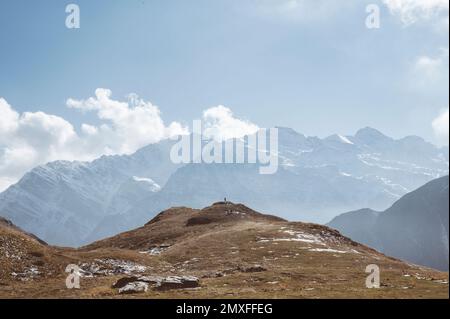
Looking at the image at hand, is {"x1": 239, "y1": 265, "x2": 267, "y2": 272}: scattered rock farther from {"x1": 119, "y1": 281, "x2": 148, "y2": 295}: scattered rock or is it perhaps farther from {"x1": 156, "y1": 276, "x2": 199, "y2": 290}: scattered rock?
{"x1": 119, "y1": 281, "x2": 148, "y2": 295}: scattered rock

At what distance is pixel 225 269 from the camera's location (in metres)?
53.3

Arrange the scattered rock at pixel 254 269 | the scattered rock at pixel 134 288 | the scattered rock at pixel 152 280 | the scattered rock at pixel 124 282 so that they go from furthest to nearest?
the scattered rock at pixel 254 269 < the scattered rock at pixel 152 280 < the scattered rock at pixel 124 282 < the scattered rock at pixel 134 288

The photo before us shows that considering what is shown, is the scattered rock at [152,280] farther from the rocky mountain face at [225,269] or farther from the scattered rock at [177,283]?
the scattered rock at [177,283]

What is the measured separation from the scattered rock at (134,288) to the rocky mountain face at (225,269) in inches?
3.2

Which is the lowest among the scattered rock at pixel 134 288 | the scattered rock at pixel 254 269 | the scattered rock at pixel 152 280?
the scattered rock at pixel 134 288

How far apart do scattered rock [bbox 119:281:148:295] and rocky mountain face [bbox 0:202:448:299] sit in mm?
80

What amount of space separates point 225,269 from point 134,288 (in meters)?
18.3

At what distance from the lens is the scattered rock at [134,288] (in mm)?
36281

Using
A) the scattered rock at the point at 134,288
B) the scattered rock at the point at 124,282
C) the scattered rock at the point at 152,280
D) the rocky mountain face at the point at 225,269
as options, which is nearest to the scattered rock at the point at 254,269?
the rocky mountain face at the point at 225,269
